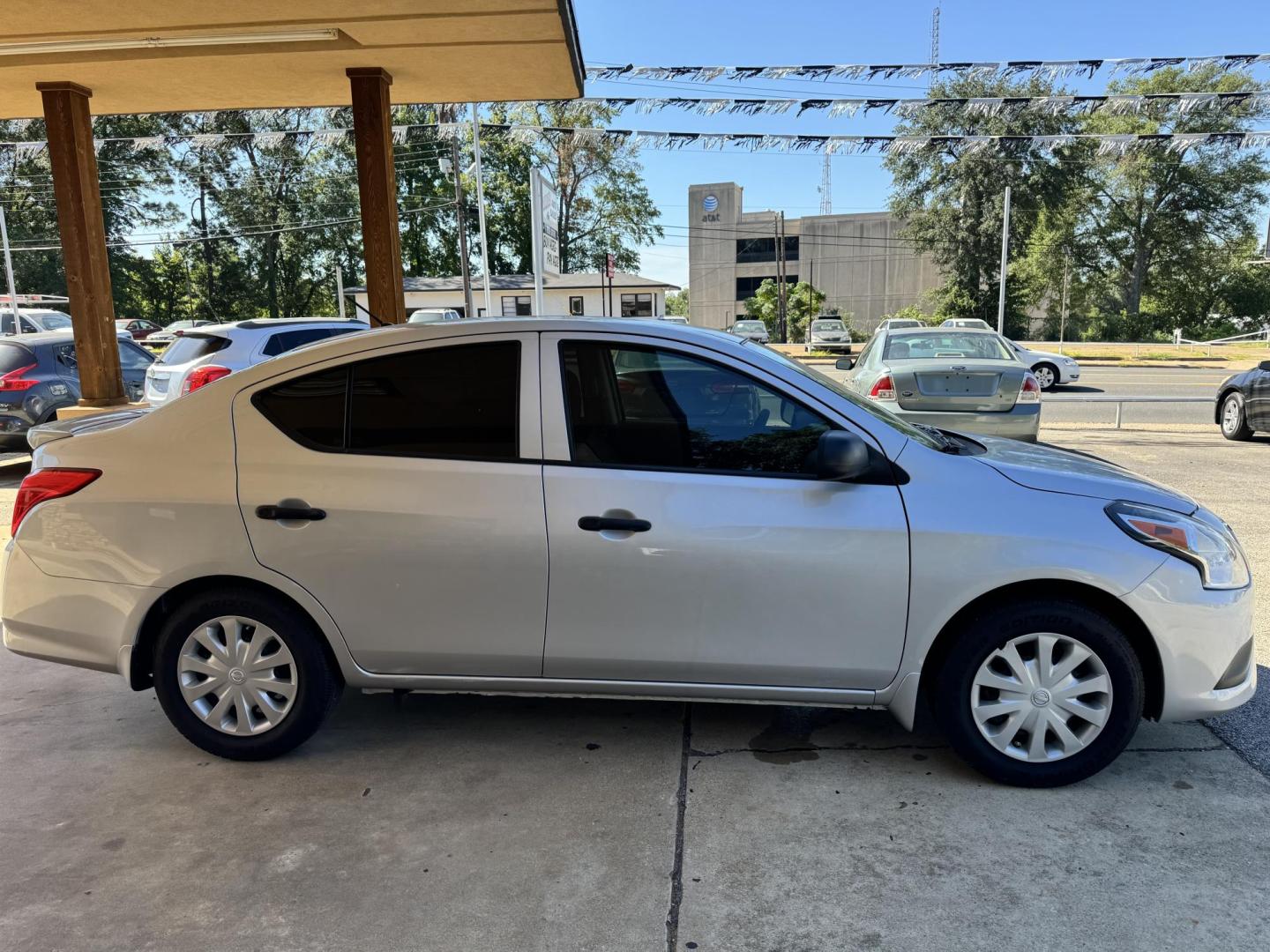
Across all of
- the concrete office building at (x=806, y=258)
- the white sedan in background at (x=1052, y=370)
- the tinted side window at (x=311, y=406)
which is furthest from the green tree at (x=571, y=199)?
the tinted side window at (x=311, y=406)

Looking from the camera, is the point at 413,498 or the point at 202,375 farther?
the point at 202,375

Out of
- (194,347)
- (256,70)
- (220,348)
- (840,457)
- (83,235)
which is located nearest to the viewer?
(840,457)

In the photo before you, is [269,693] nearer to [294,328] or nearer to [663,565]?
[663,565]

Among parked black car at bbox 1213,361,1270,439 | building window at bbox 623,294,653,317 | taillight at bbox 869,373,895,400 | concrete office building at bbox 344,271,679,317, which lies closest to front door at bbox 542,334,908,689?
taillight at bbox 869,373,895,400

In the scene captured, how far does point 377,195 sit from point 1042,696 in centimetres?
702

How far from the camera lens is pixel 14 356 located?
A: 33.0 feet

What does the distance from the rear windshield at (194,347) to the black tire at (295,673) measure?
6755 millimetres

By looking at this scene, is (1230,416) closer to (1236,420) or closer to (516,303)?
(1236,420)

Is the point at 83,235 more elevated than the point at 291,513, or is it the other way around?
the point at 83,235

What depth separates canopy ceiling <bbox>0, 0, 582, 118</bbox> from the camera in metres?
6.53

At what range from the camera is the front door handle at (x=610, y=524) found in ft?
10.3

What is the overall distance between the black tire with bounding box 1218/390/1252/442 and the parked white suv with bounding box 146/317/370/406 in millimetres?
10630

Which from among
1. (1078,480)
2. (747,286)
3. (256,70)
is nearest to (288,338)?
(256,70)

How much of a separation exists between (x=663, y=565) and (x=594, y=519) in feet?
0.99
